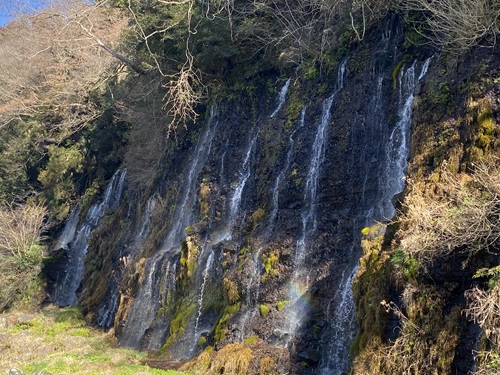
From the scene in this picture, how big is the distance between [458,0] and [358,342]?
239 inches

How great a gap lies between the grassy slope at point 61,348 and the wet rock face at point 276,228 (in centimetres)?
77

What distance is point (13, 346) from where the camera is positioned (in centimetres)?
1266

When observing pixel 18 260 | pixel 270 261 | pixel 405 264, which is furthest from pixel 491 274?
pixel 18 260

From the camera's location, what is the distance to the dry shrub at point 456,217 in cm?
642

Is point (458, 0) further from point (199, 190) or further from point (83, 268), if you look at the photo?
point (83, 268)

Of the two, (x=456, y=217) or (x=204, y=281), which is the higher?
(x=456, y=217)

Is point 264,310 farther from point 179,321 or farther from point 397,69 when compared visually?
point 397,69

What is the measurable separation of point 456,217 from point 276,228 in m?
5.42

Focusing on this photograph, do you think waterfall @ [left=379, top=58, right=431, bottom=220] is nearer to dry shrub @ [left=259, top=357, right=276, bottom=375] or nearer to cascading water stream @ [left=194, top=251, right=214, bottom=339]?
dry shrub @ [left=259, top=357, right=276, bottom=375]

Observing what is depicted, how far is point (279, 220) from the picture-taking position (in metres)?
11.9

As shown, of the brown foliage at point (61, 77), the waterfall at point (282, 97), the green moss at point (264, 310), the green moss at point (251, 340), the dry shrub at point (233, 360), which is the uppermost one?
the brown foliage at point (61, 77)

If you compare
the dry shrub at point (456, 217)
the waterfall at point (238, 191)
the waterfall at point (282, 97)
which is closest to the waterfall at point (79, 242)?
the waterfall at point (238, 191)

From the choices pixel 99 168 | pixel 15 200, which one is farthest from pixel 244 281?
pixel 15 200

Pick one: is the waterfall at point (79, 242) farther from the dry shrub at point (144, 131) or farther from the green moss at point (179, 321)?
the green moss at point (179, 321)
